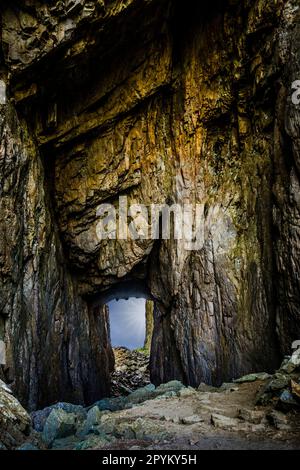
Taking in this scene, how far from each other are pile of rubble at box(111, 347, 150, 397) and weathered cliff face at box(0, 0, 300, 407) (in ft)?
27.2

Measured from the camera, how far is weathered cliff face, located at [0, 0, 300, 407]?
10.0 meters

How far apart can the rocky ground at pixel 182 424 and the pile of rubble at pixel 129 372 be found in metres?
15.9

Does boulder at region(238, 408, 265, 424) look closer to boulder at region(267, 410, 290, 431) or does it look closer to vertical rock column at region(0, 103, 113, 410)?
boulder at region(267, 410, 290, 431)

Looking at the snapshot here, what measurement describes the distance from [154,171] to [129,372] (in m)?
19.9

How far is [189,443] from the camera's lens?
5527 millimetres

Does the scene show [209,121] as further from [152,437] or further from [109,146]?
[152,437]

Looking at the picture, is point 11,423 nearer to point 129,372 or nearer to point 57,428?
point 57,428

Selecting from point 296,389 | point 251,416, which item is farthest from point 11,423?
point 296,389

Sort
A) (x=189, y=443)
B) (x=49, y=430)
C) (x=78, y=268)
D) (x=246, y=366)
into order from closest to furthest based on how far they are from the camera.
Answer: (x=189, y=443) < (x=49, y=430) < (x=246, y=366) < (x=78, y=268)

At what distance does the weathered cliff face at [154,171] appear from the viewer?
32.9 feet

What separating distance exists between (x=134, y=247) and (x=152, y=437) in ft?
33.1

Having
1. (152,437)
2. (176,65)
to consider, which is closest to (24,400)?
(152,437)

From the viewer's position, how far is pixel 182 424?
6746mm

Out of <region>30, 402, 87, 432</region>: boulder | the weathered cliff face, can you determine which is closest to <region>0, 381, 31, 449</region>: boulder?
<region>30, 402, 87, 432</region>: boulder
